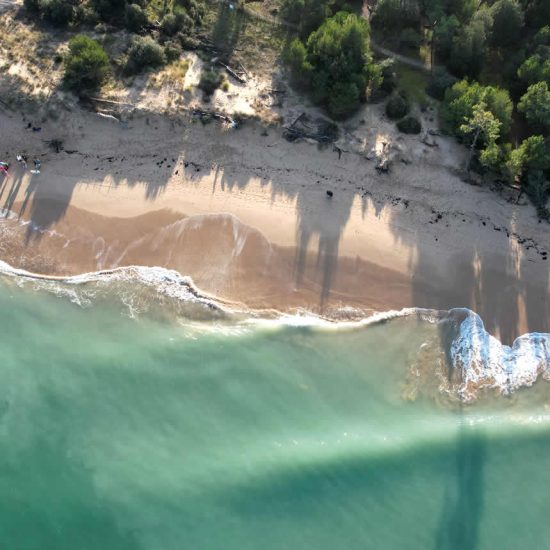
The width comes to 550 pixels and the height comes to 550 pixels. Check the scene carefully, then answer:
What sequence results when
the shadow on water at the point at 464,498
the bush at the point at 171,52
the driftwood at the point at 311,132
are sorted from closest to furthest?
1. the shadow on water at the point at 464,498
2. the driftwood at the point at 311,132
3. the bush at the point at 171,52

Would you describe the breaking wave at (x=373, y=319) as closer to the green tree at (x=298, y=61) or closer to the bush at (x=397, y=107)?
the bush at (x=397, y=107)

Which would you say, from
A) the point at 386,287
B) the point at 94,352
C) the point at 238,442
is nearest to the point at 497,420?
the point at 386,287

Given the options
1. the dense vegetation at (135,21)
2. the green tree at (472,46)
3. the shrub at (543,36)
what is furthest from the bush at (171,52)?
the shrub at (543,36)

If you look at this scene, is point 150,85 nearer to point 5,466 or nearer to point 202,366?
point 202,366

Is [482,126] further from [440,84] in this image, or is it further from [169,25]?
[169,25]

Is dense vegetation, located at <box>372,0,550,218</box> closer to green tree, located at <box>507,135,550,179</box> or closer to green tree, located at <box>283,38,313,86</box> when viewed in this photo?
green tree, located at <box>507,135,550,179</box>

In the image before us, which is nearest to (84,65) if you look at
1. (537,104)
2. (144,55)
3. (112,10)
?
(144,55)
